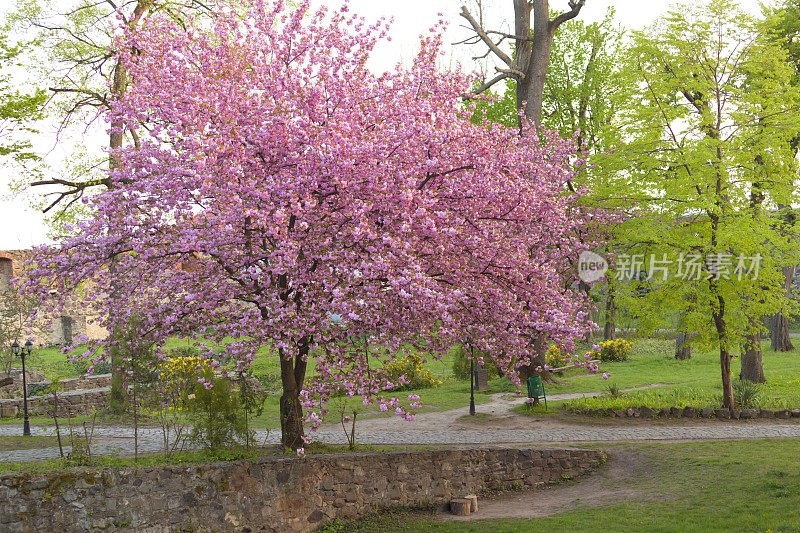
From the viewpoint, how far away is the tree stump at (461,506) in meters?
12.5

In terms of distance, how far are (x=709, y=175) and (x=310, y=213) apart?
35.5 feet

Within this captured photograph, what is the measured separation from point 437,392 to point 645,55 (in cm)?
1270

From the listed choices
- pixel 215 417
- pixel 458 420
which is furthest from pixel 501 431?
pixel 215 417

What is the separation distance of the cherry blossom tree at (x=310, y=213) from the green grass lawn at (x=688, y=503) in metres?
2.88

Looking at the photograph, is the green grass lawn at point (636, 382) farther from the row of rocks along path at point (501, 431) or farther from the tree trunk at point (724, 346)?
the row of rocks along path at point (501, 431)

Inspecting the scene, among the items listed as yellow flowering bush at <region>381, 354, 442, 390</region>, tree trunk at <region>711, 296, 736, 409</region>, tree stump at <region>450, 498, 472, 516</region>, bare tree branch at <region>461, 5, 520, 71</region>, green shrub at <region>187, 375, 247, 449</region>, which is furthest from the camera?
yellow flowering bush at <region>381, 354, 442, 390</region>

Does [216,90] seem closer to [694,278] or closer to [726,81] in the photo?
[694,278]

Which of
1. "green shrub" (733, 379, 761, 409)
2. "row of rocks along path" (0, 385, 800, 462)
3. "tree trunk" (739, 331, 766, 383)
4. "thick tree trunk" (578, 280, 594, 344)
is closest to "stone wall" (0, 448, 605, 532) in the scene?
"row of rocks along path" (0, 385, 800, 462)

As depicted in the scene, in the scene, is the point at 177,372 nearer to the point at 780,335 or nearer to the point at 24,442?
the point at 24,442

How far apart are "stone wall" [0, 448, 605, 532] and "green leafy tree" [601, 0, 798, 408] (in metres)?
5.05

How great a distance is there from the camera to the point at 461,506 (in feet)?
41.2

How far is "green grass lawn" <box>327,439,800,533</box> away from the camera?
10.1 metres

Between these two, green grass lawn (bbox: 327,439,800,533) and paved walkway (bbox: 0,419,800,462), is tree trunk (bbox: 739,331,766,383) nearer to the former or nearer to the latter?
paved walkway (bbox: 0,419,800,462)

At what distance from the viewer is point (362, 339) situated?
11.5 m
